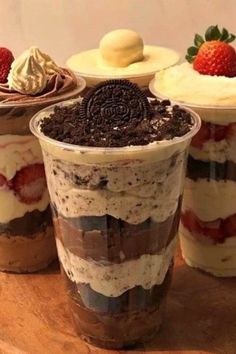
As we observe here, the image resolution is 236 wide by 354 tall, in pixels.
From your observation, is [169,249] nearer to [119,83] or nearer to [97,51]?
[119,83]

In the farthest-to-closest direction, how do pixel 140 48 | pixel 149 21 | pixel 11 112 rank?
pixel 149 21 < pixel 140 48 < pixel 11 112

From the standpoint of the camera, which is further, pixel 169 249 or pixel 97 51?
pixel 97 51

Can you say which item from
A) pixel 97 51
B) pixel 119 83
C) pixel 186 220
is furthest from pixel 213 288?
pixel 97 51

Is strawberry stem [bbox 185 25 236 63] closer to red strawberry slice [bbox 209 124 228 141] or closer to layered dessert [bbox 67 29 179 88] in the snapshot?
layered dessert [bbox 67 29 179 88]

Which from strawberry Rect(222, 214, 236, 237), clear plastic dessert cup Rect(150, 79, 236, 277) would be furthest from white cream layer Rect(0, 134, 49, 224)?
strawberry Rect(222, 214, 236, 237)

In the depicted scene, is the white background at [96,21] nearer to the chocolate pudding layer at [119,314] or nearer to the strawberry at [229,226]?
the strawberry at [229,226]

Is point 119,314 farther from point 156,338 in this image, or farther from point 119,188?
point 119,188
